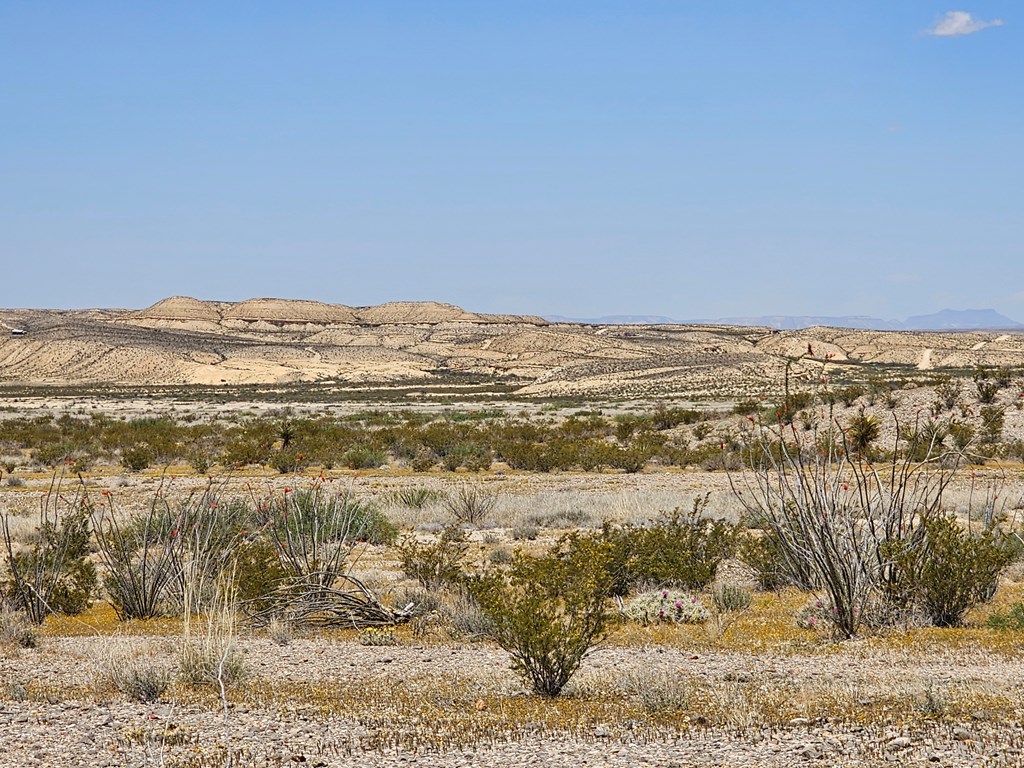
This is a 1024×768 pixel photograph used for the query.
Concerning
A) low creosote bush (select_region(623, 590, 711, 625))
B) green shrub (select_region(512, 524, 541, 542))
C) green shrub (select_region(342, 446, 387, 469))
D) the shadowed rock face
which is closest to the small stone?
low creosote bush (select_region(623, 590, 711, 625))

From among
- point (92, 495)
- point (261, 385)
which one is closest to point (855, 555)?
point (92, 495)

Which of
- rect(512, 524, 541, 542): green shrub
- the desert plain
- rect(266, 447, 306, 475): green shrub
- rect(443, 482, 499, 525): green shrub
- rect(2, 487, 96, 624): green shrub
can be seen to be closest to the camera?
the desert plain

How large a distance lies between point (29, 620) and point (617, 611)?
598 cm

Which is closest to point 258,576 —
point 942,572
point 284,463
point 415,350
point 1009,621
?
point 942,572

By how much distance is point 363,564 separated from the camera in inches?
589

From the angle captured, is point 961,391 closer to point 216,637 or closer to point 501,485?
point 501,485

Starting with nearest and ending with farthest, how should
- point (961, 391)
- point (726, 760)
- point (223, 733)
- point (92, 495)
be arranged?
point (726, 760) < point (223, 733) < point (92, 495) < point (961, 391)

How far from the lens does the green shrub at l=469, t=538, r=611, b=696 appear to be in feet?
25.2

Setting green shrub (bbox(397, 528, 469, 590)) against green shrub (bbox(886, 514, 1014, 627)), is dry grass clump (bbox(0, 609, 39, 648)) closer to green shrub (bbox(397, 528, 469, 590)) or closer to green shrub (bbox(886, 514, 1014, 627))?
green shrub (bbox(397, 528, 469, 590))

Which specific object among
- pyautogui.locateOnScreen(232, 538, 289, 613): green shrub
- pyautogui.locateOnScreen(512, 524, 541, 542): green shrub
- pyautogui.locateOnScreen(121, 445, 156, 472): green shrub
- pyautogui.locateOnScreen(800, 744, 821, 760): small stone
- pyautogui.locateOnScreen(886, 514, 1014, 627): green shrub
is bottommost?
pyautogui.locateOnScreen(121, 445, 156, 472): green shrub

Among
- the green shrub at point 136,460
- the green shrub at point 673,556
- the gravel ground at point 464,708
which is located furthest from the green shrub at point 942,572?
the green shrub at point 136,460

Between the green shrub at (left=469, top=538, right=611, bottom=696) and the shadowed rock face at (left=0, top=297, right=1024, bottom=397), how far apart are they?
202ft

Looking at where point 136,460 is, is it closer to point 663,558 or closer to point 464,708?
point 663,558

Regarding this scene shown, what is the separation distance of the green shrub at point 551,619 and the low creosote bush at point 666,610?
5.63 ft
